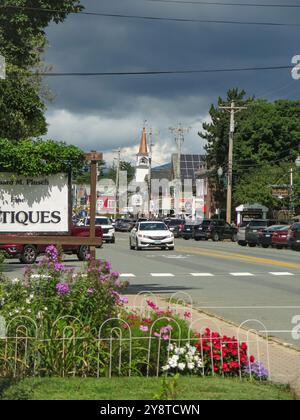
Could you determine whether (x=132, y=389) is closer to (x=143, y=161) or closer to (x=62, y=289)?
(x=62, y=289)

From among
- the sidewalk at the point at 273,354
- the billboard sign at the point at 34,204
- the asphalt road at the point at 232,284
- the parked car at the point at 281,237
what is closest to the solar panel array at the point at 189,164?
the parked car at the point at 281,237

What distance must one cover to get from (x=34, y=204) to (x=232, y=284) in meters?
10.1

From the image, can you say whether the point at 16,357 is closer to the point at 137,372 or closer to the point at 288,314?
the point at 137,372

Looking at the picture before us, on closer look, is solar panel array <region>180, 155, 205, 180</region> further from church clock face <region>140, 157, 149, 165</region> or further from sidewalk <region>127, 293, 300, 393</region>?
sidewalk <region>127, 293, 300, 393</region>

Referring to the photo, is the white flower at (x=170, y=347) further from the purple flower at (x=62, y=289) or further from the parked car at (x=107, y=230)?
the parked car at (x=107, y=230)

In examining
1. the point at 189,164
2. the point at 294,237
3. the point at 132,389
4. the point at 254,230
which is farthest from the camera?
the point at 189,164

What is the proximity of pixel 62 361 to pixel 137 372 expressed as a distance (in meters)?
0.80

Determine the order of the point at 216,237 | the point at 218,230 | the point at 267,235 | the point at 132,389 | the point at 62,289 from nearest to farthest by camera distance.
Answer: the point at 132,389
the point at 62,289
the point at 267,235
the point at 218,230
the point at 216,237

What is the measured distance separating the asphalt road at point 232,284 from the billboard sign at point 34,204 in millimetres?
3903

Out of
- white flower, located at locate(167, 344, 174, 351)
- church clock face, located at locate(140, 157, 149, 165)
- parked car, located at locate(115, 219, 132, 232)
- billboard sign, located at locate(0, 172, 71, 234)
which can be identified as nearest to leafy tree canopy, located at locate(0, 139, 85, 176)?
billboard sign, located at locate(0, 172, 71, 234)

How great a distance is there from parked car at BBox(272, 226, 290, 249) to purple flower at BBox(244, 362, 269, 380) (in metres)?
37.6

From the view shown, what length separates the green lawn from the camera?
6.23 meters

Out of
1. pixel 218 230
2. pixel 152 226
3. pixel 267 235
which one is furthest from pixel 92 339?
pixel 218 230

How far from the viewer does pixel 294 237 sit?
141ft
